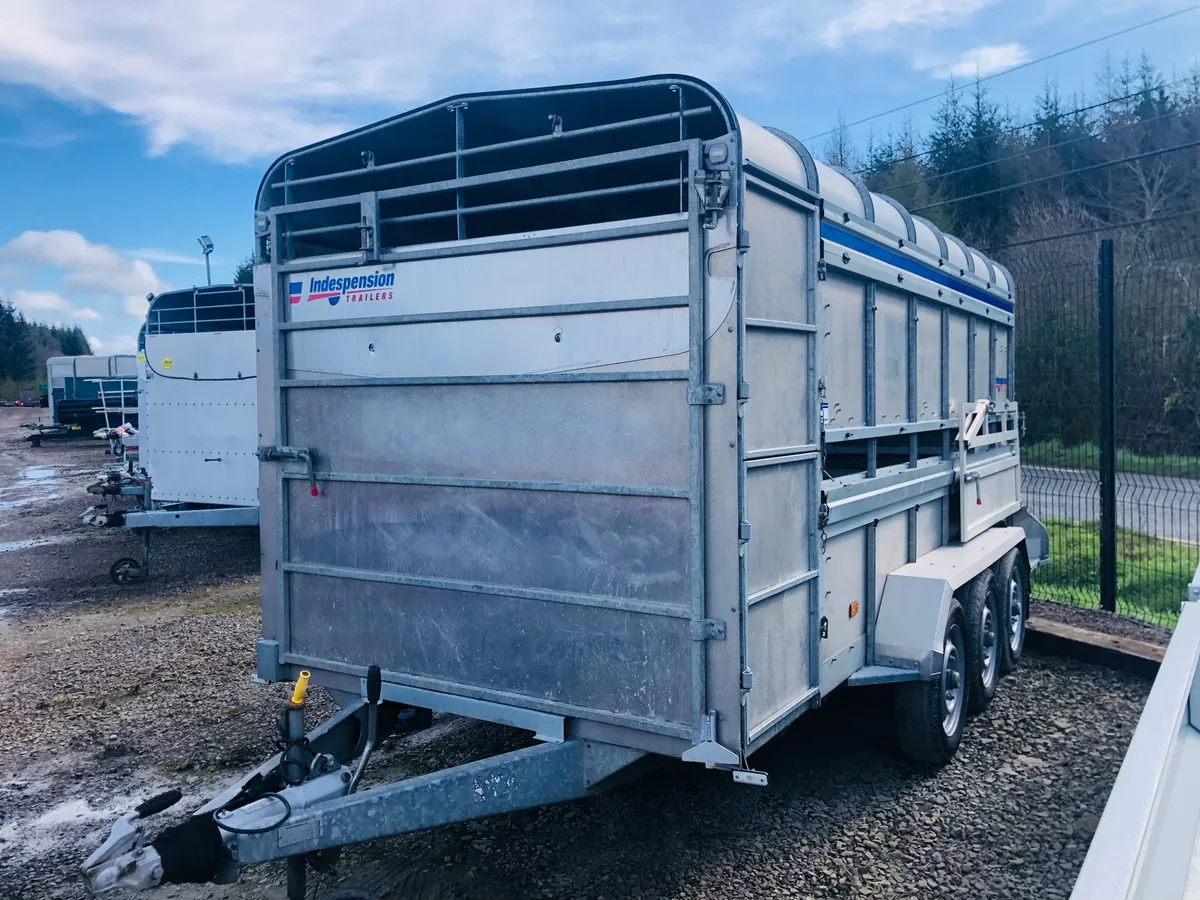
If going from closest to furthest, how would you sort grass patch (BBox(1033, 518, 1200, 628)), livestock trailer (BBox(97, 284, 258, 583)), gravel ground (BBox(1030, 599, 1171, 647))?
gravel ground (BBox(1030, 599, 1171, 647))
grass patch (BBox(1033, 518, 1200, 628))
livestock trailer (BBox(97, 284, 258, 583))

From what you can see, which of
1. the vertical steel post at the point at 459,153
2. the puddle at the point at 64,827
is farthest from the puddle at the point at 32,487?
the vertical steel post at the point at 459,153

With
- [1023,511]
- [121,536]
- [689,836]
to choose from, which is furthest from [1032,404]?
[121,536]

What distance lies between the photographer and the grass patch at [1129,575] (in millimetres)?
7883

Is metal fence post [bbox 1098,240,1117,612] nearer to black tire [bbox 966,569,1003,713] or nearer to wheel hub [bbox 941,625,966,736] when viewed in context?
black tire [bbox 966,569,1003,713]

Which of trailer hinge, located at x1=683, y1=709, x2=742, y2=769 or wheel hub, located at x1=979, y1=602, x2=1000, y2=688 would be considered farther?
wheel hub, located at x1=979, y1=602, x2=1000, y2=688

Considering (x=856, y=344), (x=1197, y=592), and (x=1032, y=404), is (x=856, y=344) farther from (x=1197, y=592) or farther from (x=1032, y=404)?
(x=1032, y=404)

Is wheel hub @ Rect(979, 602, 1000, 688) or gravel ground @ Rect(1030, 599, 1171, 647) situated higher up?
wheel hub @ Rect(979, 602, 1000, 688)

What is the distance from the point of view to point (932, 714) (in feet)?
15.0

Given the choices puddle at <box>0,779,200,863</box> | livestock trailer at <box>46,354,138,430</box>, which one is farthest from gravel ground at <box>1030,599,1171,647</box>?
livestock trailer at <box>46,354,138,430</box>

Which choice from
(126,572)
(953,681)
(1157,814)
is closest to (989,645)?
(953,681)

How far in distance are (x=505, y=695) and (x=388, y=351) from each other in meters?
1.49

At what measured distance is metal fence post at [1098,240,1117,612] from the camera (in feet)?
25.3

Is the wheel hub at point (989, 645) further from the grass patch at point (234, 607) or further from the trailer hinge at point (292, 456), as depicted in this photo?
the grass patch at point (234, 607)

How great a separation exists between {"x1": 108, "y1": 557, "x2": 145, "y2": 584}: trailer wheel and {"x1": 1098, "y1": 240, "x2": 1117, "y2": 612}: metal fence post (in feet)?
31.5
